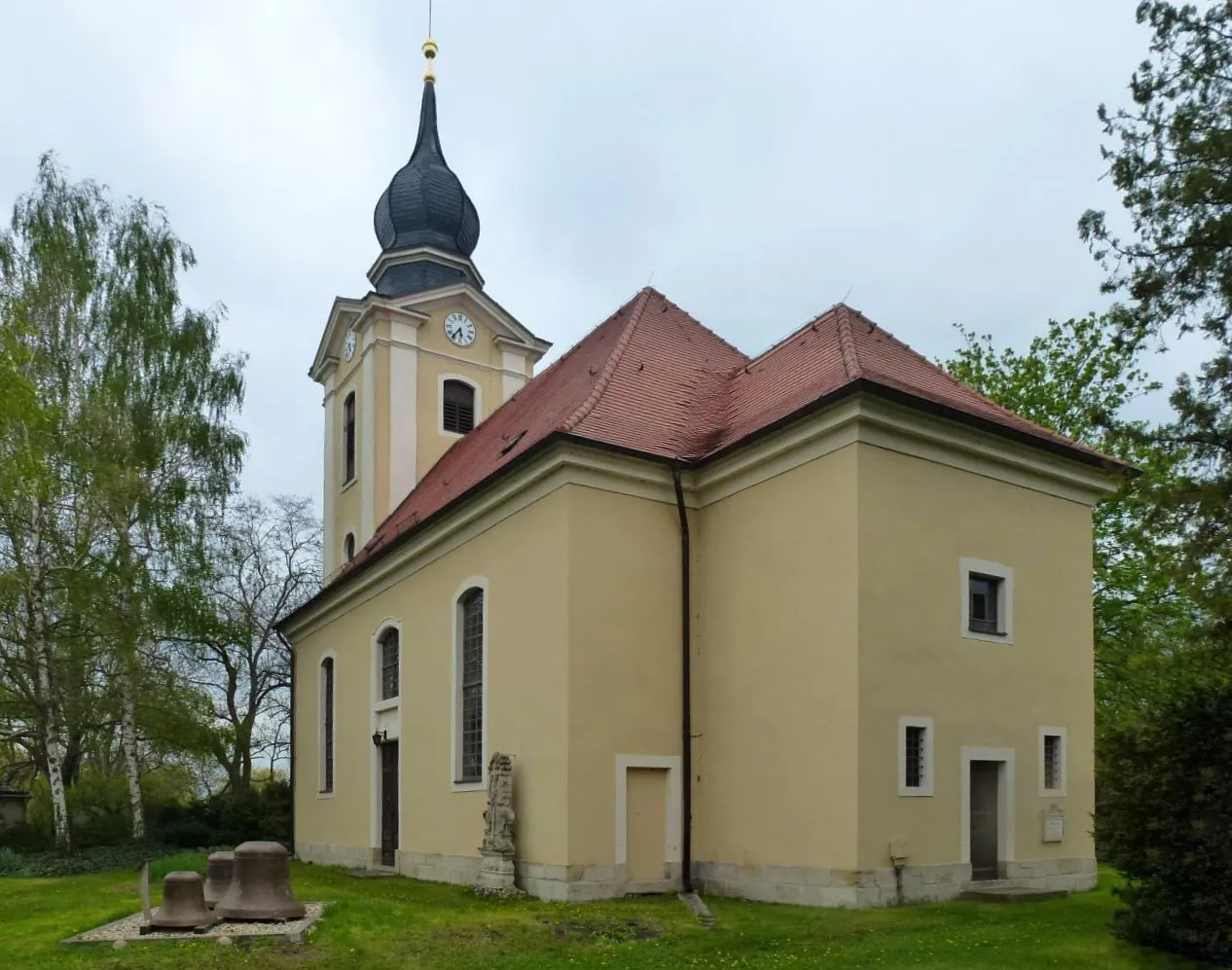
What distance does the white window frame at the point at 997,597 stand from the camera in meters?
14.2

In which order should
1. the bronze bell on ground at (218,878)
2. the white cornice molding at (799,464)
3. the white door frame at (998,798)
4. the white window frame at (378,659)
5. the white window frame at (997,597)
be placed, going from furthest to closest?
the white window frame at (378,659) → the white window frame at (997,597) → the white cornice molding at (799,464) → the white door frame at (998,798) → the bronze bell on ground at (218,878)

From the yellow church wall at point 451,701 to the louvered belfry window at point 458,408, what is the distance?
516 centimetres

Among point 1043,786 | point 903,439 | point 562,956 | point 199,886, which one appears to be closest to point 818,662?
point 903,439

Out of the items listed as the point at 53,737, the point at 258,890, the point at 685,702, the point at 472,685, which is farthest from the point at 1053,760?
the point at 53,737

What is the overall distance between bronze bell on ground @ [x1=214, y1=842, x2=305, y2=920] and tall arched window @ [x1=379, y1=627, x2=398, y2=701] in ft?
28.9

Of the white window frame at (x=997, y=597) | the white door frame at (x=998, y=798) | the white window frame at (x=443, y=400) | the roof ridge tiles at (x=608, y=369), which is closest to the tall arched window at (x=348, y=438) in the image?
the white window frame at (x=443, y=400)

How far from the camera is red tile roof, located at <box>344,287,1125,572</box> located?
14.9 m

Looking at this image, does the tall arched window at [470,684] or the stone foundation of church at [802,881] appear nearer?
the stone foundation of church at [802,881]

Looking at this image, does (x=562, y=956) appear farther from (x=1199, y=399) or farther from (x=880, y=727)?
(x=1199, y=399)

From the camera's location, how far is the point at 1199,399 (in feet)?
35.9

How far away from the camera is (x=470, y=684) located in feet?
57.7

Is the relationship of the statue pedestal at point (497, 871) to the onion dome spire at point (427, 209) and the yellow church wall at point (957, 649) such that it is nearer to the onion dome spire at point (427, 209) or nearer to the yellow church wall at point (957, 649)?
the yellow church wall at point (957, 649)

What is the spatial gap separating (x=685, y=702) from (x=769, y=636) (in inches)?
70.1

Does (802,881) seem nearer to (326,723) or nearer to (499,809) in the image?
(499,809)
